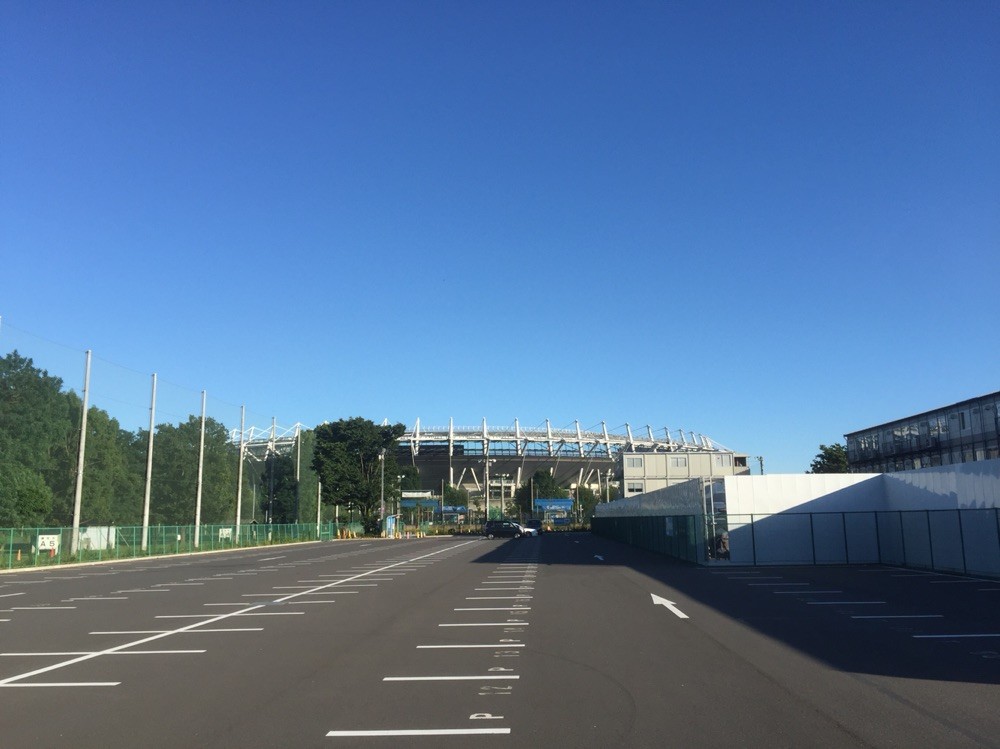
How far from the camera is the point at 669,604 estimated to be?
18.3 meters

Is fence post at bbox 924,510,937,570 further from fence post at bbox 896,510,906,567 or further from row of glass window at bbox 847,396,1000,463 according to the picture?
row of glass window at bbox 847,396,1000,463

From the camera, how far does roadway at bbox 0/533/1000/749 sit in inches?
302

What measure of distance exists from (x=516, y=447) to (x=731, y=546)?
112997 millimetres

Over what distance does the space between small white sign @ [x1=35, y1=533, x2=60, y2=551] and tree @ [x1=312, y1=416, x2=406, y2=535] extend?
48.6 meters

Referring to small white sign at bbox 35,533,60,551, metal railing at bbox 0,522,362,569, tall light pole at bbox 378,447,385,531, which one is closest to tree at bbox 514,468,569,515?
tall light pole at bbox 378,447,385,531

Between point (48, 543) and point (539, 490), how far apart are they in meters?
109

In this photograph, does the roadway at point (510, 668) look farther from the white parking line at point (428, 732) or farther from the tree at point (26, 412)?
the tree at point (26, 412)

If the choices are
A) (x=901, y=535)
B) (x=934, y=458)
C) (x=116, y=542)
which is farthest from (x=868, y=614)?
(x=934, y=458)

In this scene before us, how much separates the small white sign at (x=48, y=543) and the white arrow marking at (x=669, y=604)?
3311cm

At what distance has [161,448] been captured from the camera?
107 metres

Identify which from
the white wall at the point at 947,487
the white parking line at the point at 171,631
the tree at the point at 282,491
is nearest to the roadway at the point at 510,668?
the white parking line at the point at 171,631

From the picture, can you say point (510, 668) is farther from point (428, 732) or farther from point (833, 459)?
point (833, 459)

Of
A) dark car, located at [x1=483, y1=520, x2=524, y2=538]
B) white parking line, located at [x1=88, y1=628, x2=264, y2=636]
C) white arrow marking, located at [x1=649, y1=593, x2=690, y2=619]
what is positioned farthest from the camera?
dark car, located at [x1=483, y1=520, x2=524, y2=538]

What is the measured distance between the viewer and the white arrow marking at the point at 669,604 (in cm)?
1625
